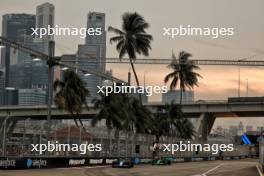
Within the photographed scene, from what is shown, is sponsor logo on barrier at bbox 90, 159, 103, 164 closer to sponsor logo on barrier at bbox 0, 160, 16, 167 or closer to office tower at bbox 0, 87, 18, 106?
sponsor logo on barrier at bbox 0, 160, 16, 167

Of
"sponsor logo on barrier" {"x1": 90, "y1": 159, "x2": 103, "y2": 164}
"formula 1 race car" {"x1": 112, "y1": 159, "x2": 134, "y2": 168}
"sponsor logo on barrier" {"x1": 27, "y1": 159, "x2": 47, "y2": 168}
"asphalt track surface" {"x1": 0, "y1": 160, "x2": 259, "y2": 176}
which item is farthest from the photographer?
"sponsor logo on barrier" {"x1": 90, "y1": 159, "x2": 103, "y2": 164}

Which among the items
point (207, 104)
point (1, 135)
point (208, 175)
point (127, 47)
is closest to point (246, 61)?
point (207, 104)

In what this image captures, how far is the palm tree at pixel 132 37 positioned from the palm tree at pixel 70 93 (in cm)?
855

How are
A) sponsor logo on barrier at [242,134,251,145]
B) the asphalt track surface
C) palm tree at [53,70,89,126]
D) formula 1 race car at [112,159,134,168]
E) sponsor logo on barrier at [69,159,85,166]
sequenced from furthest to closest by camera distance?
1. palm tree at [53,70,89,126]
2. formula 1 race car at [112,159,134,168]
3. sponsor logo on barrier at [69,159,85,166]
4. the asphalt track surface
5. sponsor logo on barrier at [242,134,251,145]

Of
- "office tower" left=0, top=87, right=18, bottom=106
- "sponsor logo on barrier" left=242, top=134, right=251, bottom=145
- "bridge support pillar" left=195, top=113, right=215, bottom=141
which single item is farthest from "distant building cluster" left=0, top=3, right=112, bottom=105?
"sponsor logo on barrier" left=242, top=134, right=251, bottom=145

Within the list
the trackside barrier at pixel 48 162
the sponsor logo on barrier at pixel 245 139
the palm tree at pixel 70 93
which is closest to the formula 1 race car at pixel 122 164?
the trackside barrier at pixel 48 162

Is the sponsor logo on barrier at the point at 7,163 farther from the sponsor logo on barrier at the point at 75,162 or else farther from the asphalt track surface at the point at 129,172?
the sponsor logo on barrier at the point at 75,162

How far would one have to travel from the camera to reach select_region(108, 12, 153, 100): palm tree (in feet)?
290

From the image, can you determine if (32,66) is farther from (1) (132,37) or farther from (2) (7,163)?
(2) (7,163)

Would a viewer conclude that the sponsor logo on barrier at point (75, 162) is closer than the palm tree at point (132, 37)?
Yes

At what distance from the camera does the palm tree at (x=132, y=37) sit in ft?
290

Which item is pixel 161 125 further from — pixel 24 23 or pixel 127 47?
pixel 24 23

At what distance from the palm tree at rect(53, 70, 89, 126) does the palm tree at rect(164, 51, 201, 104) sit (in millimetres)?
34512

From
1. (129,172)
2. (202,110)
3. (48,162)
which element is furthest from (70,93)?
(202,110)
